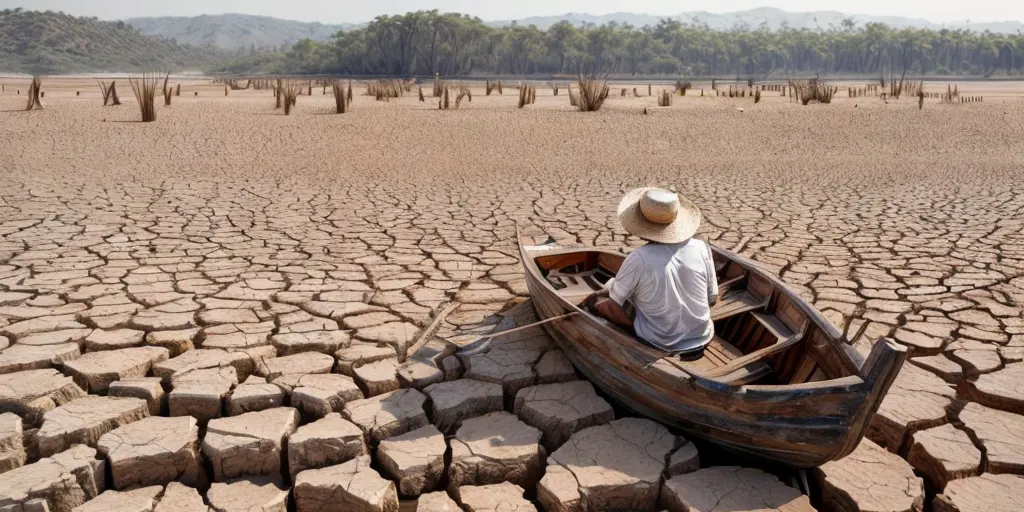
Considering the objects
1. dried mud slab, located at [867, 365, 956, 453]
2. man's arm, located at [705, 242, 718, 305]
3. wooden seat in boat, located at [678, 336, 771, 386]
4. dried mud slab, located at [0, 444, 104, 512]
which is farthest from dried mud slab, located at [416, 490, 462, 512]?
dried mud slab, located at [867, 365, 956, 453]

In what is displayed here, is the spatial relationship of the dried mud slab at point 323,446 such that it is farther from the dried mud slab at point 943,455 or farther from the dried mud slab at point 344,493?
the dried mud slab at point 943,455

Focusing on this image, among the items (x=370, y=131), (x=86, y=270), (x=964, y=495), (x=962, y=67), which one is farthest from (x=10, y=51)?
(x=962, y=67)

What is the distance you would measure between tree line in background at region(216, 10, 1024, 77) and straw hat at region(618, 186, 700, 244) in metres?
44.8

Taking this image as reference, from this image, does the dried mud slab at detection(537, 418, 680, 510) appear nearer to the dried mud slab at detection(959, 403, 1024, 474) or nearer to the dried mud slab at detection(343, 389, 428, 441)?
the dried mud slab at detection(343, 389, 428, 441)

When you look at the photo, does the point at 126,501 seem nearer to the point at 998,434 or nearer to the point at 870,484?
the point at 870,484

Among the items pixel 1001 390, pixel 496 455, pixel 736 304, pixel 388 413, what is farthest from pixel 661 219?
pixel 1001 390

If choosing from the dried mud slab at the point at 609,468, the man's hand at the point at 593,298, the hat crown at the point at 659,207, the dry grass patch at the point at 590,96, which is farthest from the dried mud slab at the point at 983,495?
the dry grass patch at the point at 590,96

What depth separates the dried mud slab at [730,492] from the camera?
8.05ft

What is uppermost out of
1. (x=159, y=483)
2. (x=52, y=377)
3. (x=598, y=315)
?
(x=598, y=315)

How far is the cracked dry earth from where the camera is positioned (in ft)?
8.55

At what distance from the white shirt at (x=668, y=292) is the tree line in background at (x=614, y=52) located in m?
44.9

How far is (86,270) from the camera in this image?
4602 mm

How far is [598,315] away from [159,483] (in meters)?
1.91

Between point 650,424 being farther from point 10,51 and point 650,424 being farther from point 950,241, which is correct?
point 10,51
